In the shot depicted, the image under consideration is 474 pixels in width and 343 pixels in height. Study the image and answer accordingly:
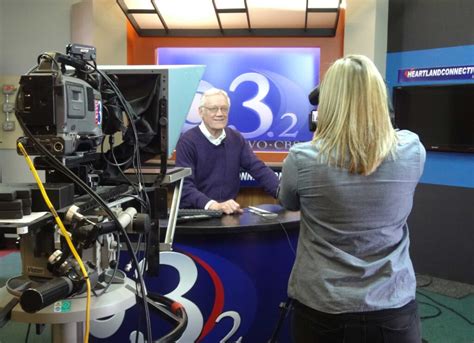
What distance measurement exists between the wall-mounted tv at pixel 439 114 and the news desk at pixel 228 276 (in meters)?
2.26

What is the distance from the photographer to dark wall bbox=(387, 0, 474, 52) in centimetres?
381

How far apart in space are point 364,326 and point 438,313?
239 cm

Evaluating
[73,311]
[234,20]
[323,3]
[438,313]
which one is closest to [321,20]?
[323,3]

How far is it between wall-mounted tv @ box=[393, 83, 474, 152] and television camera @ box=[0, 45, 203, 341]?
3.14 metres

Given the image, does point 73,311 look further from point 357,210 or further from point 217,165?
point 217,165

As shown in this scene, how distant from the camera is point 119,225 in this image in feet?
3.42

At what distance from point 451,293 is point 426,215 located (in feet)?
2.29

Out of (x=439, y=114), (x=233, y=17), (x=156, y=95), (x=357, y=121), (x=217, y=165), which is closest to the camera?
(x=357, y=121)

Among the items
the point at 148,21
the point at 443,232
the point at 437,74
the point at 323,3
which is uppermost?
the point at 323,3

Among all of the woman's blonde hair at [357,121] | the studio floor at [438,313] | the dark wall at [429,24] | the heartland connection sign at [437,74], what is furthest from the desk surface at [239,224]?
the dark wall at [429,24]

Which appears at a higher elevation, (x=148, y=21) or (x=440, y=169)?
(x=148, y=21)

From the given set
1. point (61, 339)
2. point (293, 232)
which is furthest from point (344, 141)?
point (293, 232)

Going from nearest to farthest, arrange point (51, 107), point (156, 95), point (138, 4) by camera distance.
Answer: point (51, 107)
point (156, 95)
point (138, 4)

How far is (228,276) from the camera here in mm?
2152
